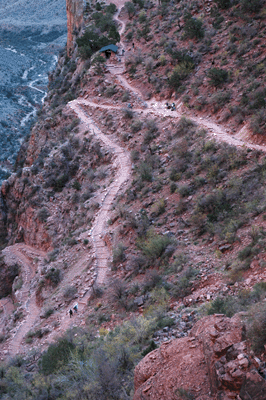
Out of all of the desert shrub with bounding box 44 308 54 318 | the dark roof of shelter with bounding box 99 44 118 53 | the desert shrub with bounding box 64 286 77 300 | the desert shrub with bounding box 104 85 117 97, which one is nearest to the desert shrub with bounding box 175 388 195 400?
the desert shrub with bounding box 64 286 77 300

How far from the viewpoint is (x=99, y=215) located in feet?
61.9

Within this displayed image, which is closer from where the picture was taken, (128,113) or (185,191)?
(185,191)

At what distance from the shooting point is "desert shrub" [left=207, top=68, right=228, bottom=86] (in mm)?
20500

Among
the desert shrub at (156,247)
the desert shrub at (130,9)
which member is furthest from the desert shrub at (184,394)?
the desert shrub at (130,9)

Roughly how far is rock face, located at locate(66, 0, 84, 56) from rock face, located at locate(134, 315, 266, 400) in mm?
47728

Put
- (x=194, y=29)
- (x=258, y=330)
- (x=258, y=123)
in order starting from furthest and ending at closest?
1. (x=194, y=29)
2. (x=258, y=123)
3. (x=258, y=330)

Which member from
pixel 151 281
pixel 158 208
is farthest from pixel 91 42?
pixel 151 281

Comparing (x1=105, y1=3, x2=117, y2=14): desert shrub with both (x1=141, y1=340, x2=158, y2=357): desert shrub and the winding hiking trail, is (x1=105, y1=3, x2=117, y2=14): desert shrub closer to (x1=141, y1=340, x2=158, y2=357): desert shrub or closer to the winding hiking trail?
the winding hiking trail

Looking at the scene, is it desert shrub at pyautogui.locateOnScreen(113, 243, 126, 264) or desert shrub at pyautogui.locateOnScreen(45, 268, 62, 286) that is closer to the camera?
desert shrub at pyautogui.locateOnScreen(113, 243, 126, 264)

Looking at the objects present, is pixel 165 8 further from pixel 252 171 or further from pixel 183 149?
pixel 252 171

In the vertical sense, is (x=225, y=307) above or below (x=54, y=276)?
above

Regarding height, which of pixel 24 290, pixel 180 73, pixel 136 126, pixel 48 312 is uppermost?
pixel 180 73

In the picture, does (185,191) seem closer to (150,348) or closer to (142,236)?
(142,236)

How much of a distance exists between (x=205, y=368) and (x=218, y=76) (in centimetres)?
1907
